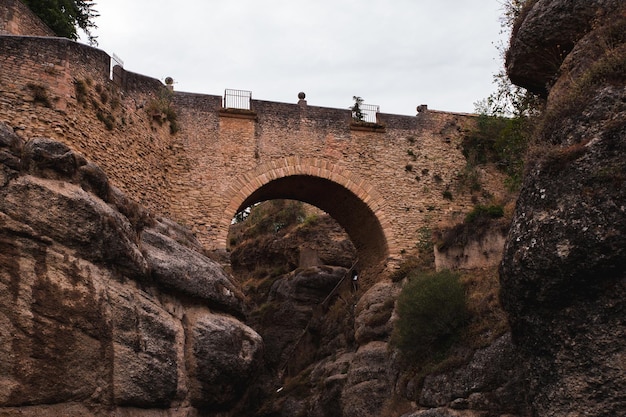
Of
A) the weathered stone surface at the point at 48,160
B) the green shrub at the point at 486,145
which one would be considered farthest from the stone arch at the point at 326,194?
the weathered stone surface at the point at 48,160

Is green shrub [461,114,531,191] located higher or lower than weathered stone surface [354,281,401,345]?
higher

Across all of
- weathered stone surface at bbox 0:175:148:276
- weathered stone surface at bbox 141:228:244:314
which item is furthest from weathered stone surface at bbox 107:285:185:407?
weathered stone surface at bbox 141:228:244:314

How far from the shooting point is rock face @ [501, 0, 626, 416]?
6668mm

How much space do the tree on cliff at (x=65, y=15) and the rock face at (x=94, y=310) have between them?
10.2 m

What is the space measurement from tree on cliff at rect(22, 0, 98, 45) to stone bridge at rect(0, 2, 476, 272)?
16.7 feet

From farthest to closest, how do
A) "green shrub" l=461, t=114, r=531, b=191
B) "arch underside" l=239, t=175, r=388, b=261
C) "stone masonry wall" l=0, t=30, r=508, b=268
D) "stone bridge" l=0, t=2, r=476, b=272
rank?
"green shrub" l=461, t=114, r=531, b=191 → "arch underside" l=239, t=175, r=388, b=261 → "stone bridge" l=0, t=2, r=476, b=272 → "stone masonry wall" l=0, t=30, r=508, b=268

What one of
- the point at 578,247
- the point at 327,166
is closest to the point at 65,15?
the point at 327,166

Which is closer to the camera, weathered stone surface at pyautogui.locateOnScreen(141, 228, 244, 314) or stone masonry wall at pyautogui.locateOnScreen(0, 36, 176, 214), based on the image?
weathered stone surface at pyautogui.locateOnScreen(141, 228, 244, 314)

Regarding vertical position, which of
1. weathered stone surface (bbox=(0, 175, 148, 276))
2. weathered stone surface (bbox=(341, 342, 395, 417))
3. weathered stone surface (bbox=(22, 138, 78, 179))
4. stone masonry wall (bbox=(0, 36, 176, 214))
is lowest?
weathered stone surface (bbox=(341, 342, 395, 417))

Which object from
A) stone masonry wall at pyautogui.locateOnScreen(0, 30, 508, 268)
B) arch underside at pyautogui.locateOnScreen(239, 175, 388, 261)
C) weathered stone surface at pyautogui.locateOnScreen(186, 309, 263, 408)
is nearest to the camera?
weathered stone surface at pyautogui.locateOnScreen(186, 309, 263, 408)

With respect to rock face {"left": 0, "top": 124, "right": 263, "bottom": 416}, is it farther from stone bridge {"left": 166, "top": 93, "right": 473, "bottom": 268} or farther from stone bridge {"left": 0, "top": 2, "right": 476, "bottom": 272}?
stone bridge {"left": 166, "top": 93, "right": 473, "bottom": 268}

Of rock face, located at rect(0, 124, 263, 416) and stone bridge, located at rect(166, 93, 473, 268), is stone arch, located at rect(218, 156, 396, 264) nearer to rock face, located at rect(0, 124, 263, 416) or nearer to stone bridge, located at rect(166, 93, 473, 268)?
stone bridge, located at rect(166, 93, 473, 268)

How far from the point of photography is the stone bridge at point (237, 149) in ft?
47.0

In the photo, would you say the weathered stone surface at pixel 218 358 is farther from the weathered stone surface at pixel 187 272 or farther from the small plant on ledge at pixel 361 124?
the small plant on ledge at pixel 361 124
